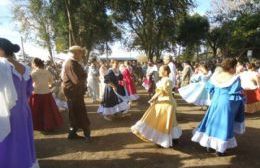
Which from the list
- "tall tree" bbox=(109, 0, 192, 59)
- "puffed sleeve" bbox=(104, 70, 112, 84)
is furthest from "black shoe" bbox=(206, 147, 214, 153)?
"tall tree" bbox=(109, 0, 192, 59)

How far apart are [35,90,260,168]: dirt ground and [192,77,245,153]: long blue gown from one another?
28cm

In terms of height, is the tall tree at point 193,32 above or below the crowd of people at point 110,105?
above

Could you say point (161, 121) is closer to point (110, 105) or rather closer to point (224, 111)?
point (224, 111)

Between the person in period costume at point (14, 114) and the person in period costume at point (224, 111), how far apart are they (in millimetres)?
3409

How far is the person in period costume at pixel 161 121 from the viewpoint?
7.82m

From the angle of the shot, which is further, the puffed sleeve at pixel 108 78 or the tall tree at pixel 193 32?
the tall tree at pixel 193 32

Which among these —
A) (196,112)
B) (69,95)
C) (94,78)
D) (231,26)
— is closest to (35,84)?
(69,95)

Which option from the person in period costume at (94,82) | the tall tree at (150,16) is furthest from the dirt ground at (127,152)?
the tall tree at (150,16)

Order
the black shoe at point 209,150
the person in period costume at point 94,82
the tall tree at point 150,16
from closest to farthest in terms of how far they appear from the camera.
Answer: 1. the black shoe at point 209,150
2. the person in period costume at point 94,82
3. the tall tree at point 150,16

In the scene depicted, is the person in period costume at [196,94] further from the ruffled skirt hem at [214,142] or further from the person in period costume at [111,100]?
the ruffled skirt hem at [214,142]

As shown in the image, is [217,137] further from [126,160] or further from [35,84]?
[35,84]

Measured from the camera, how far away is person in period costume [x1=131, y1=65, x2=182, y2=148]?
7816 mm

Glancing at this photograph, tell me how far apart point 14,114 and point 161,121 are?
3489mm

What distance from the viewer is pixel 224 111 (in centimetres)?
721
